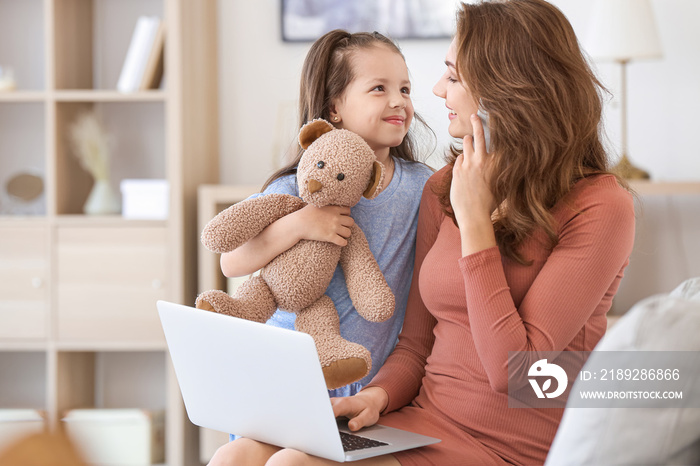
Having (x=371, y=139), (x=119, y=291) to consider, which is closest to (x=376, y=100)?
(x=371, y=139)

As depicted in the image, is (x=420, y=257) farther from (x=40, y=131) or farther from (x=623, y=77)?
(x=40, y=131)

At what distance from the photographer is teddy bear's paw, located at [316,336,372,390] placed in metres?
1.08

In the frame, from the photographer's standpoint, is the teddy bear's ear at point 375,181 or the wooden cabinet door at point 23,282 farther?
the wooden cabinet door at point 23,282

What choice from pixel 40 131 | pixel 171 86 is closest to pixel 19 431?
pixel 171 86

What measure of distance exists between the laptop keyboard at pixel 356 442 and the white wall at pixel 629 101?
5.41ft

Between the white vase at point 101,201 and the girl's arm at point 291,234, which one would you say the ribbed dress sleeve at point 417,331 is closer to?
the girl's arm at point 291,234

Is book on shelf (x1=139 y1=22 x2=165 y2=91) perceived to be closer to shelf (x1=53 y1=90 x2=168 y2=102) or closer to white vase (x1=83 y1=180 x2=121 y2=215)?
shelf (x1=53 y1=90 x2=168 y2=102)

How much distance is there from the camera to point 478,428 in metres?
1.11

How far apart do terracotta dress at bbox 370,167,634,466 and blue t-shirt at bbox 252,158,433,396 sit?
0.45 ft

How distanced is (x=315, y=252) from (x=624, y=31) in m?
1.59

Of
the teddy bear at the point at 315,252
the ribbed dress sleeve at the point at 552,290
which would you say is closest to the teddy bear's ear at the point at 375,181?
the teddy bear at the point at 315,252

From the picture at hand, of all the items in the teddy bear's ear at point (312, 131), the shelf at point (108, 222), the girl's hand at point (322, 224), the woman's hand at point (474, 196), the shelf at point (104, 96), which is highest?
the shelf at point (104, 96)

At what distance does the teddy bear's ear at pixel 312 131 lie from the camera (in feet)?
4.05

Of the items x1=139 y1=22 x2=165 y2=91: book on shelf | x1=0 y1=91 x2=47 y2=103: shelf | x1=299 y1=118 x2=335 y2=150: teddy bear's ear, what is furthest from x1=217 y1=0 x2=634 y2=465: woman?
x1=0 y1=91 x2=47 y2=103: shelf
